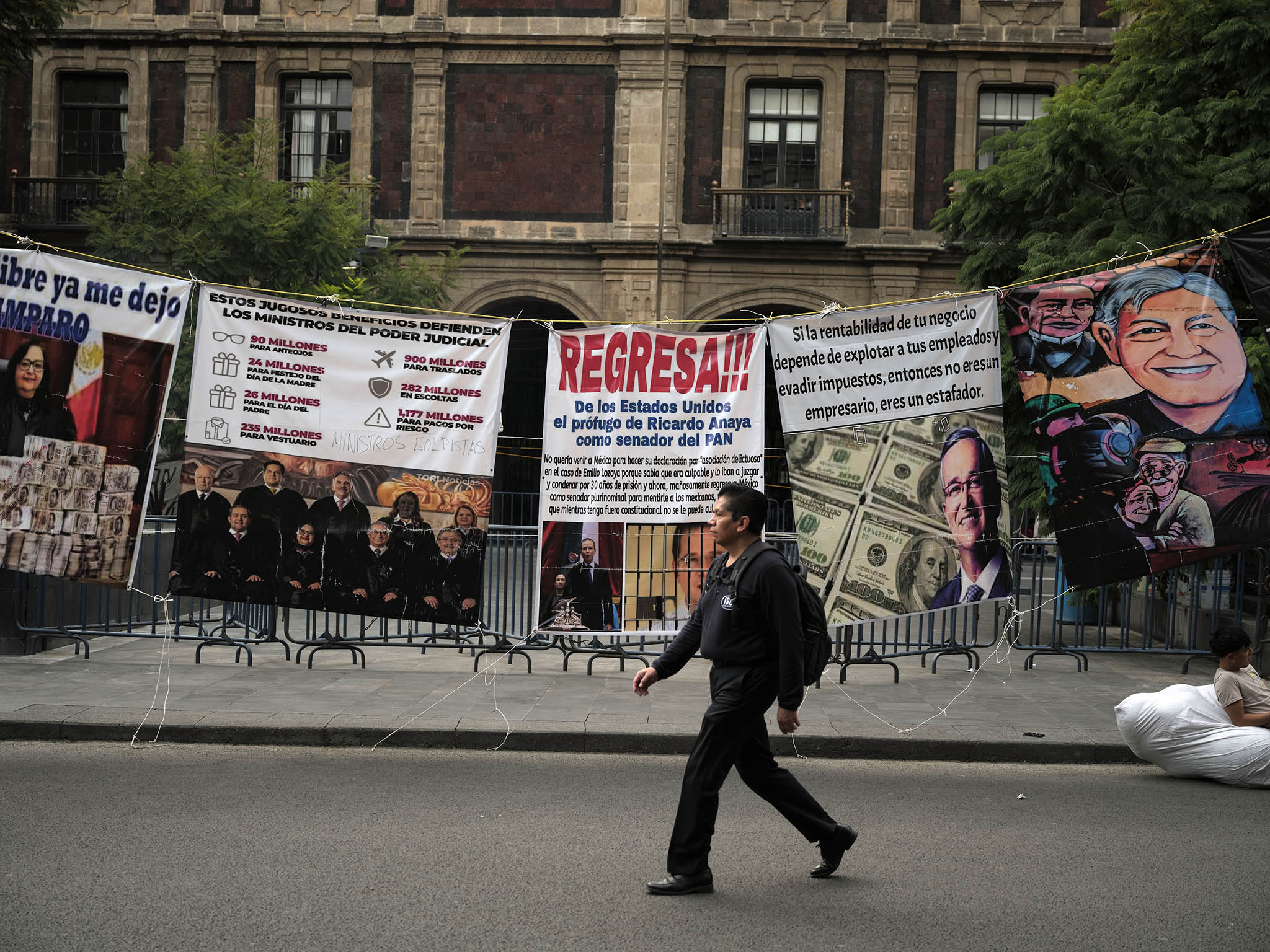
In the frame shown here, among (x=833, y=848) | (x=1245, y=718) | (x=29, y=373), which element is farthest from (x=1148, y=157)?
(x=29, y=373)

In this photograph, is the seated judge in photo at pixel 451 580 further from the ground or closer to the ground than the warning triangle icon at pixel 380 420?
closer to the ground

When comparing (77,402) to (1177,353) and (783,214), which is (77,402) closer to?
(1177,353)

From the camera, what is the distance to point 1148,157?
41.1 ft

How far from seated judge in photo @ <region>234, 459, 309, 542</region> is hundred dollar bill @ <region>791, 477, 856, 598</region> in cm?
328

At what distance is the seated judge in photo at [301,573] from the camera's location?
813 cm

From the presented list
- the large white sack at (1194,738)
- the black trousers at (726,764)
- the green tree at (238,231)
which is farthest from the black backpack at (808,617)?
the green tree at (238,231)

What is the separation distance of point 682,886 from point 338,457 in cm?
407

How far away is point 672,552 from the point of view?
323 inches

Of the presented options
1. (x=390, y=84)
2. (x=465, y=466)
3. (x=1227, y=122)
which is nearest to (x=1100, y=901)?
(x=465, y=466)

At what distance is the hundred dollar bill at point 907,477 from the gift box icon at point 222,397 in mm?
4172

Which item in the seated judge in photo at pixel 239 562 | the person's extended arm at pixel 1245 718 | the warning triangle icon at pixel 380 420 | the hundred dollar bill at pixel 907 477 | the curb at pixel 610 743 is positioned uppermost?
the warning triangle icon at pixel 380 420

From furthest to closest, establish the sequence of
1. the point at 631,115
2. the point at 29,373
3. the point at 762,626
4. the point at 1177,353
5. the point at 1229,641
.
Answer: the point at 631,115
the point at 29,373
the point at 1177,353
the point at 1229,641
the point at 762,626

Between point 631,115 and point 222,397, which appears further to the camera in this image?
point 631,115

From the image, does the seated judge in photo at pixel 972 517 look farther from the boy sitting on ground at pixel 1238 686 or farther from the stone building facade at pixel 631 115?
the stone building facade at pixel 631 115
